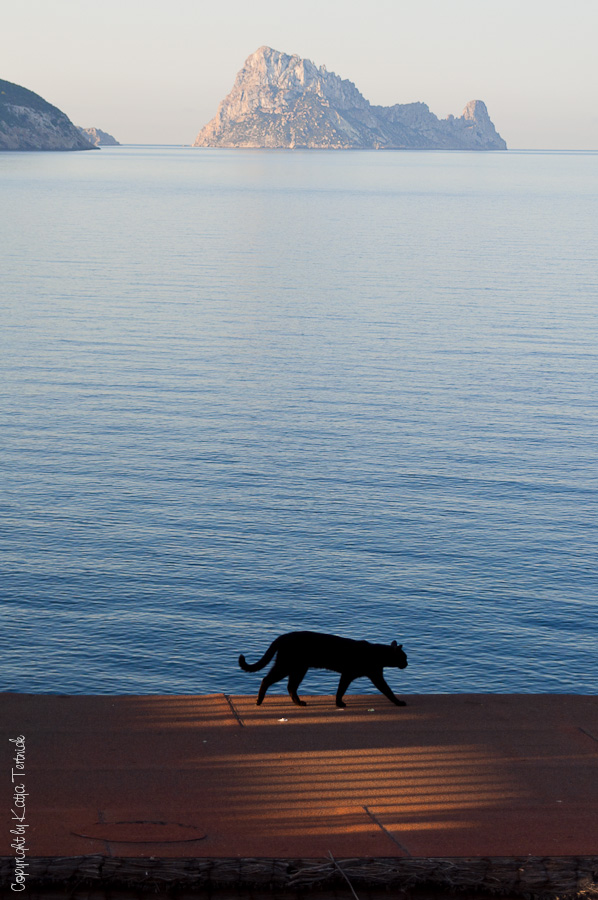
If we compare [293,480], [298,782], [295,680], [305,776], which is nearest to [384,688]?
[295,680]

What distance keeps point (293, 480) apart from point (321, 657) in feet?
79.8

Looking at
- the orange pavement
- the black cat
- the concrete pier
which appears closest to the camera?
the concrete pier

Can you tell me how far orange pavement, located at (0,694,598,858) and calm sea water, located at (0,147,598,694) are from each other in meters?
8.74

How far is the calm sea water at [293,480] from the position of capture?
27766mm

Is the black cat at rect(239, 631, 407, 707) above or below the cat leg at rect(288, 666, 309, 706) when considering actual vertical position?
above

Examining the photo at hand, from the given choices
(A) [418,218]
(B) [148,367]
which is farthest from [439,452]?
(A) [418,218]

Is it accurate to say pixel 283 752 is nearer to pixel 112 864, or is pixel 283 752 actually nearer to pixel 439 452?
pixel 112 864

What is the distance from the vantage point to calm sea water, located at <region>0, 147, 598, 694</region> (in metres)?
27.8

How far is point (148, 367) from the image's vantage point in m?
57.6

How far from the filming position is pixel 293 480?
4034 centimetres

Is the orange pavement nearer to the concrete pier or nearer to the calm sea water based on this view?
the concrete pier

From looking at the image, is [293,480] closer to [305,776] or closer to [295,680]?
[295,680]

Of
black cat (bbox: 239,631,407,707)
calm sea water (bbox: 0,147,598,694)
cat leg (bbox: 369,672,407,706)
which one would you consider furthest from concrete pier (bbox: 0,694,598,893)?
calm sea water (bbox: 0,147,598,694)

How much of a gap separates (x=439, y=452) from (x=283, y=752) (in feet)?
97.7
